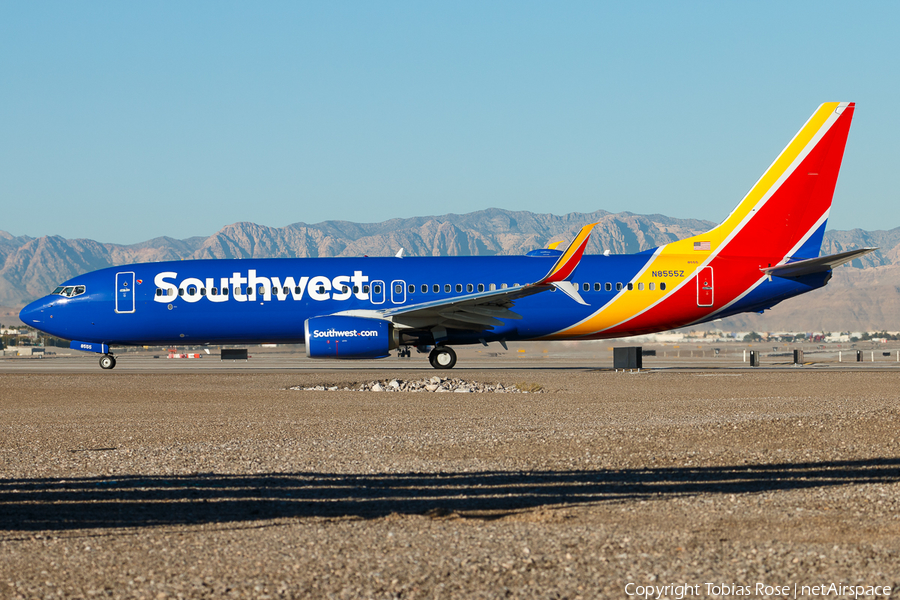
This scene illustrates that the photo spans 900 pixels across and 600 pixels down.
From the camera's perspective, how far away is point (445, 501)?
28.6ft

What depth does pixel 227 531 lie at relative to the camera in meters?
7.38

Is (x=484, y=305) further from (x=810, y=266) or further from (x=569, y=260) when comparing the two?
(x=810, y=266)

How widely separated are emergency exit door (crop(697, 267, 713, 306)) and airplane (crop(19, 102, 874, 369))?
38 millimetres

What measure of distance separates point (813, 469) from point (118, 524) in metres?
7.68

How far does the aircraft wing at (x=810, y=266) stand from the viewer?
31750 millimetres

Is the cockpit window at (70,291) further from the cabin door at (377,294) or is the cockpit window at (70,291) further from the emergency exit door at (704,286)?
the emergency exit door at (704,286)

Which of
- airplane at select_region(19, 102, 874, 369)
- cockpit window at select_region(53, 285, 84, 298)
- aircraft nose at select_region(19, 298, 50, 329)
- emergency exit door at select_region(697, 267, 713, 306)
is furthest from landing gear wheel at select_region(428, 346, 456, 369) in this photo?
aircraft nose at select_region(19, 298, 50, 329)

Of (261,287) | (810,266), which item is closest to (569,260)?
(810,266)

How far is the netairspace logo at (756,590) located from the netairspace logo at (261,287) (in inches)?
1087

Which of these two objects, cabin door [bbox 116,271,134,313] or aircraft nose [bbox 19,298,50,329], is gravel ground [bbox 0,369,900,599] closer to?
cabin door [bbox 116,271,134,313]

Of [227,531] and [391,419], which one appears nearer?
[227,531]

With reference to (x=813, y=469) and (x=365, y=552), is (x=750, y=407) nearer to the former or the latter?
(x=813, y=469)

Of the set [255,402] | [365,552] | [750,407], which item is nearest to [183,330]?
→ [255,402]

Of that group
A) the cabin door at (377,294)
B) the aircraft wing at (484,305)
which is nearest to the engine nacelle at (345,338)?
the aircraft wing at (484,305)
